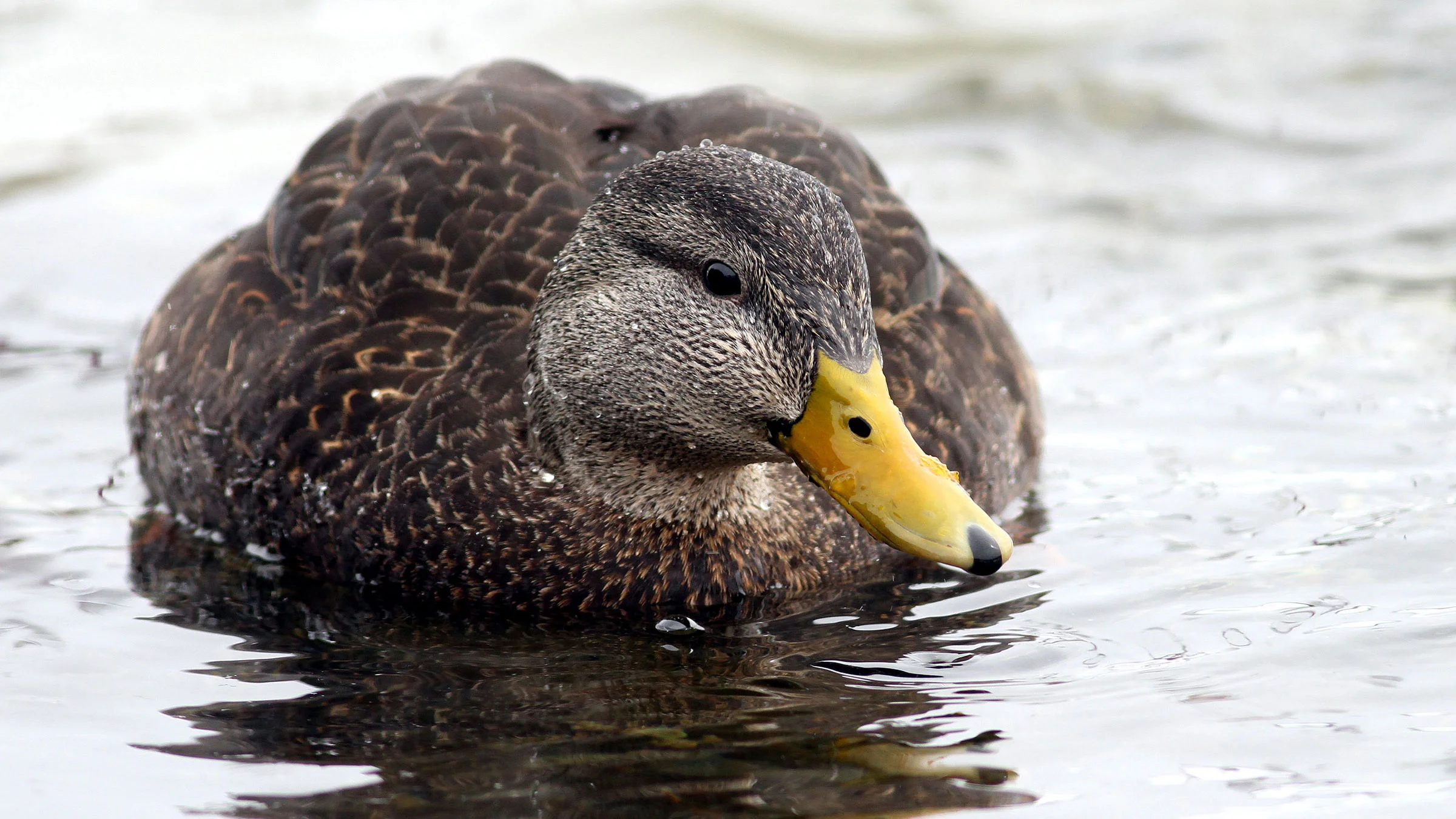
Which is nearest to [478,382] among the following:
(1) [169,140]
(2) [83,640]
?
(2) [83,640]

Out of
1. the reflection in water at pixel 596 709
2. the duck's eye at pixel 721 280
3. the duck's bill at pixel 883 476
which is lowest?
the reflection in water at pixel 596 709

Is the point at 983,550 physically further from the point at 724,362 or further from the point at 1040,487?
the point at 1040,487

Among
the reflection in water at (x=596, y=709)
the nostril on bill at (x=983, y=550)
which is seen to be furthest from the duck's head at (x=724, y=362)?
the reflection in water at (x=596, y=709)

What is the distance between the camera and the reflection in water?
16.5ft

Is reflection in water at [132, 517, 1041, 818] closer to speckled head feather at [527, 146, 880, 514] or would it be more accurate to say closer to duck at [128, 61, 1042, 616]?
duck at [128, 61, 1042, 616]

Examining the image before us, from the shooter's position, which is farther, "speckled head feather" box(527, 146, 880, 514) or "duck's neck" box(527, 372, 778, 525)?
"duck's neck" box(527, 372, 778, 525)

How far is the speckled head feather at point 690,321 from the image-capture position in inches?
220

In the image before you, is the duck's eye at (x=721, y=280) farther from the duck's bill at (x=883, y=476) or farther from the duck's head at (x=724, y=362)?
the duck's bill at (x=883, y=476)

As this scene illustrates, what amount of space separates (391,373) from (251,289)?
0.95m

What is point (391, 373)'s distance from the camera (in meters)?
6.66

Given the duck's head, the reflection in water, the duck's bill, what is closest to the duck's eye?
the duck's head

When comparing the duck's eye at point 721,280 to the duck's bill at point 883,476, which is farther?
the duck's eye at point 721,280

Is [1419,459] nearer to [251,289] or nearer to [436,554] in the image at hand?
[436,554]

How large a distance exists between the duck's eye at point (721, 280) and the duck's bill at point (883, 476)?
0.42 metres
